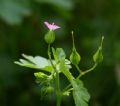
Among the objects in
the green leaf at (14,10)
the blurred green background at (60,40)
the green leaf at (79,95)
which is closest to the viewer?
the green leaf at (79,95)

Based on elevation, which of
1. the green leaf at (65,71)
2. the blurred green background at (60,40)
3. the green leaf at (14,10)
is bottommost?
the blurred green background at (60,40)

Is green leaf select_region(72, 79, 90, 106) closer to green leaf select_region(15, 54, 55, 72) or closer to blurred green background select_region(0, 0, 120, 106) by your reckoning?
green leaf select_region(15, 54, 55, 72)

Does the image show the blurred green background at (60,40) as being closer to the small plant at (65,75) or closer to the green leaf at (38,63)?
the green leaf at (38,63)

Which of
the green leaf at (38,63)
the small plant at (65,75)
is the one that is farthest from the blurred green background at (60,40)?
the small plant at (65,75)

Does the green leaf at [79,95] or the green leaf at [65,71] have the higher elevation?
the green leaf at [65,71]

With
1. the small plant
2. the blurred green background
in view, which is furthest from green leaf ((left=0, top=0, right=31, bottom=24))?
the small plant

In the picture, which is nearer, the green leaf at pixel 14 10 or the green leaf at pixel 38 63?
the green leaf at pixel 38 63

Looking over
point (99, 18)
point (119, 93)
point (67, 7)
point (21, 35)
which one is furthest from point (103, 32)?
point (119, 93)

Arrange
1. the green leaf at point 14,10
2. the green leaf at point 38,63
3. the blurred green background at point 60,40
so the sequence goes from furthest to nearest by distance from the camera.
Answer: the green leaf at point 14,10, the blurred green background at point 60,40, the green leaf at point 38,63
